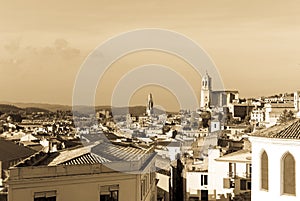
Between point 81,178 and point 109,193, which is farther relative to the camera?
point 109,193

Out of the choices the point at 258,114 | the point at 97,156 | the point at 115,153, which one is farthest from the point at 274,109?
the point at 97,156

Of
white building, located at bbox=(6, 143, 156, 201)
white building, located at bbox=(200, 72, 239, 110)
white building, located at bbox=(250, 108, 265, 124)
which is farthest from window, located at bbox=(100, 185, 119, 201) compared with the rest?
white building, located at bbox=(250, 108, 265, 124)

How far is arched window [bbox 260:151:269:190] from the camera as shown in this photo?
4551 millimetres

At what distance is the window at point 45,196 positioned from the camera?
440 centimetres

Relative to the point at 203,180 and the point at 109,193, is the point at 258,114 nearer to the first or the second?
the point at 203,180

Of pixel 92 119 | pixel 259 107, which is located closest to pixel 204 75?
pixel 92 119

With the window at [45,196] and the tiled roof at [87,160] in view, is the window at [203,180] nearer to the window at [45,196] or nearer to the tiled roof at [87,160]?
the tiled roof at [87,160]

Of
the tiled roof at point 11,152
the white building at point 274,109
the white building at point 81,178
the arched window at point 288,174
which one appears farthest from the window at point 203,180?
the white building at point 274,109

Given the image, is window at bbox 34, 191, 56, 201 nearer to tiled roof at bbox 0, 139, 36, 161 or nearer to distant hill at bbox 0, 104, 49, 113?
tiled roof at bbox 0, 139, 36, 161

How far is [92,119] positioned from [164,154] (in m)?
1.46

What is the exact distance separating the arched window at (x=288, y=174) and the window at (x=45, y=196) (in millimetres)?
2057

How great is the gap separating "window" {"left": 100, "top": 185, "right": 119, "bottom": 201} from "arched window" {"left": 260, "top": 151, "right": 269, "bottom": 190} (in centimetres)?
138

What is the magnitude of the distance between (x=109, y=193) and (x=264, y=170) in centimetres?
148

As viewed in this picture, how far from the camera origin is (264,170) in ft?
15.1
